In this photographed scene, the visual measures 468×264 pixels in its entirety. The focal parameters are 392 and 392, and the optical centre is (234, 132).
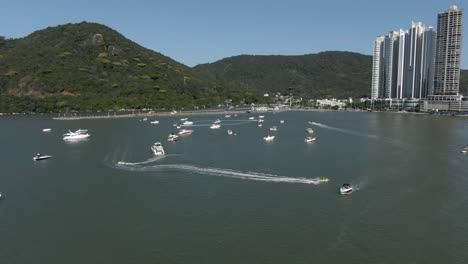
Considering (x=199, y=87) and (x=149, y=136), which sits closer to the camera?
(x=149, y=136)

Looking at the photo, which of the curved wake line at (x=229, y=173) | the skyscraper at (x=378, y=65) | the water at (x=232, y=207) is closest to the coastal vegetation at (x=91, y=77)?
the skyscraper at (x=378, y=65)

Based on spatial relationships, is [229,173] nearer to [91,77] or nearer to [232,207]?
[232,207]

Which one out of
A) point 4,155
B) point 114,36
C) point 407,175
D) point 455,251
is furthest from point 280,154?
point 114,36

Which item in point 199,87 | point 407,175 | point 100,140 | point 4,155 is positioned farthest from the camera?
point 199,87

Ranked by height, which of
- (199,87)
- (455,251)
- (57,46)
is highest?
(57,46)

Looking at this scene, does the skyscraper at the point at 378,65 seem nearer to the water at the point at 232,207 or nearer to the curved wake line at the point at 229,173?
the water at the point at 232,207

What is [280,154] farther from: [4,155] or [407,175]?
[4,155]

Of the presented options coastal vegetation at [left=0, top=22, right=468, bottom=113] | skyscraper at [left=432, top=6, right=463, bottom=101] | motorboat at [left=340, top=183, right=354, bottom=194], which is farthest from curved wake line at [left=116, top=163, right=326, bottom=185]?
skyscraper at [left=432, top=6, right=463, bottom=101]
